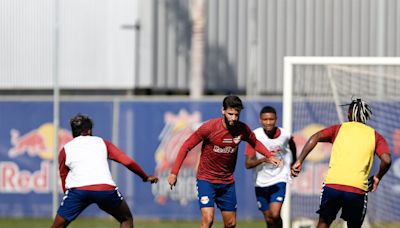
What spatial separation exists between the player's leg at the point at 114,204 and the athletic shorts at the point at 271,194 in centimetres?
377

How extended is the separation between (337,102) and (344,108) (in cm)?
59

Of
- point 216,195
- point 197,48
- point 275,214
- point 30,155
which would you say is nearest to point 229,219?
point 216,195

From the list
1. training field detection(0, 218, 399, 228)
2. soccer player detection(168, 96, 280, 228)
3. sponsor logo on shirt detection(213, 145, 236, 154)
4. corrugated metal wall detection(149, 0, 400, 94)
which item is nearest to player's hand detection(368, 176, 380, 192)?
soccer player detection(168, 96, 280, 228)

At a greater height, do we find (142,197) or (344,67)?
(344,67)

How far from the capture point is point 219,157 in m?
16.2

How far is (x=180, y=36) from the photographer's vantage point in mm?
36156

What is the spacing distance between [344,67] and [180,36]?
15812mm

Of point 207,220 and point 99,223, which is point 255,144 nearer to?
point 207,220

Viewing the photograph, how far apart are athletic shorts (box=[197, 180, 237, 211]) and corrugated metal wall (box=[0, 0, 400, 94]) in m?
18.7

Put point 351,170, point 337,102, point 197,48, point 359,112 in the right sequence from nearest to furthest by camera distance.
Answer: point 351,170
point 359,112
point 337,102
point 197,48

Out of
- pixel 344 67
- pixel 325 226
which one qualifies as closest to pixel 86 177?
pixel 325 226

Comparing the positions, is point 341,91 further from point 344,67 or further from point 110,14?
point 110,14

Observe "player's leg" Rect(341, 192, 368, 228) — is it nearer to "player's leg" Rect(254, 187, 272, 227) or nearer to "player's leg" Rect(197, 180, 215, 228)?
"player's leg" Rect(197, 180, 215, 228)

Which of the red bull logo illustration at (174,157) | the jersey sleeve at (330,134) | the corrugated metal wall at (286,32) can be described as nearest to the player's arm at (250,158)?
the jersey sleeve at (330,134)
